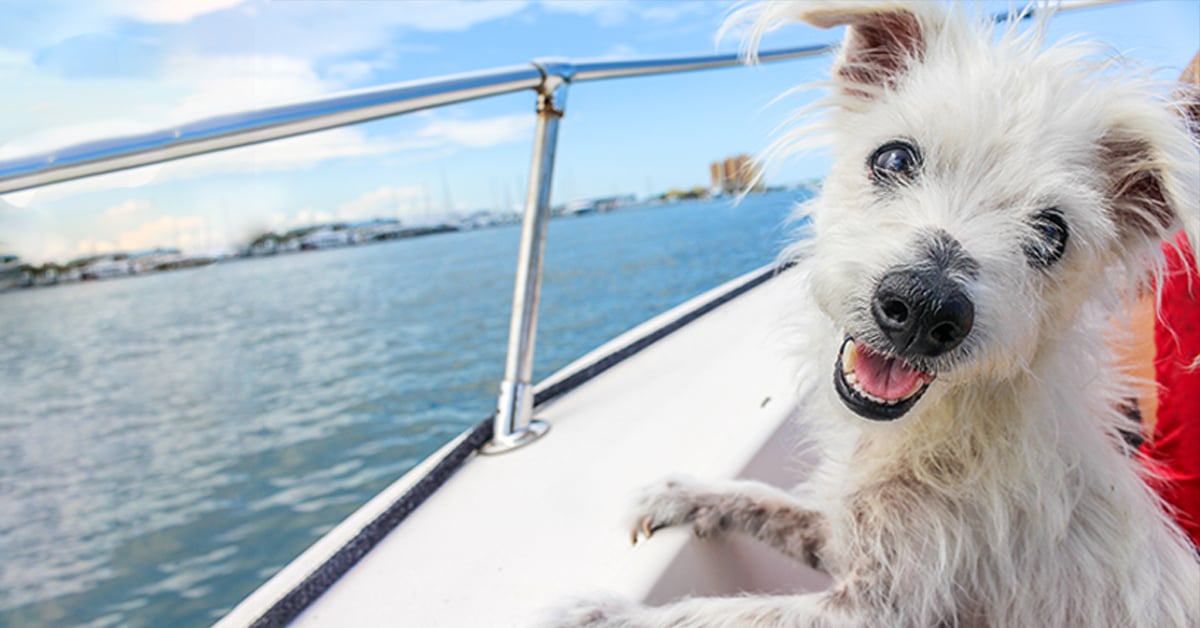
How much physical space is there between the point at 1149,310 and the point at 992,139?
84cm

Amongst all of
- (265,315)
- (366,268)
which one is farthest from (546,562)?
(366,268)

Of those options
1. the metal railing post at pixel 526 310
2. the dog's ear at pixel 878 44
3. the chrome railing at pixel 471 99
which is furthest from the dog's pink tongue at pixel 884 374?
the metal railing post at pixel 526 310

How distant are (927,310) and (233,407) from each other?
461 inches

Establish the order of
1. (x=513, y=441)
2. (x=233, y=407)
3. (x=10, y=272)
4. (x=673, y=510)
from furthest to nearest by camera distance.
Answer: (x=233, y=407), (x=513, y=441), (x=673, y=510), (x=10, y=272)

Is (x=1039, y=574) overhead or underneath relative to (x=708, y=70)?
underneath

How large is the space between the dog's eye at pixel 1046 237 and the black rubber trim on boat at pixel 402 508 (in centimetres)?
59

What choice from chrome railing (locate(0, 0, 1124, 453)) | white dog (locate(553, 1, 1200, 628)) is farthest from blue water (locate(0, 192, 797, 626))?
white dog (locate(553, 1, 1200, 628))

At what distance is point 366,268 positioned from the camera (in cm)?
3666

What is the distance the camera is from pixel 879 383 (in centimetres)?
116

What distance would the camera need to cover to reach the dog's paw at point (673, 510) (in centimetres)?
138

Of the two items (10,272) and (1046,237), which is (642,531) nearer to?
(1046,237)

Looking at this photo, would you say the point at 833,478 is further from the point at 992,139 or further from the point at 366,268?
the point at 366,268

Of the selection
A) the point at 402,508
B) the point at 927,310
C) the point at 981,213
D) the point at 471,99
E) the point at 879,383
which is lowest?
the point at 402,508

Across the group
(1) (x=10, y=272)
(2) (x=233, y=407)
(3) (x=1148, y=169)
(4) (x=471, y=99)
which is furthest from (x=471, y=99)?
(2) (x=233, y=407)
